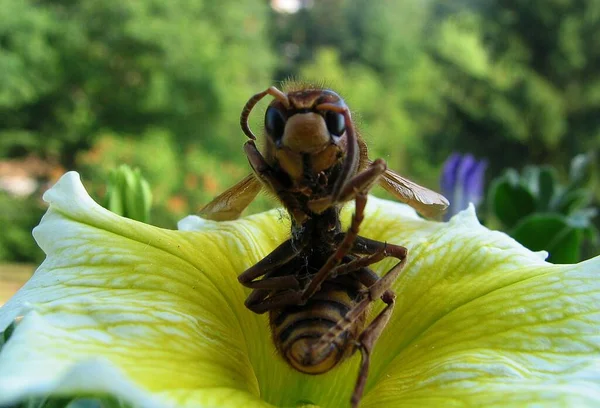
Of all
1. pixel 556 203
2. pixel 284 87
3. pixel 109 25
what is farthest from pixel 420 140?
pixel 284 87

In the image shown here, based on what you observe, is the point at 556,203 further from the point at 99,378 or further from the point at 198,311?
the point at 99,378

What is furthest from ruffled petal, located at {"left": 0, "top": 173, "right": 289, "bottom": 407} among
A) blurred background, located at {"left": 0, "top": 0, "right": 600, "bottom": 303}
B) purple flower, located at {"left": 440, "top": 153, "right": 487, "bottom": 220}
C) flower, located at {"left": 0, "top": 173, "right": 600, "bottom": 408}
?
blurred background, located at {"left": 0, "top": 0, "right": 600, "bottom": 303}

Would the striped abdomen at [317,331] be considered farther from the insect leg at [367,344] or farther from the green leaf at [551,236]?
the green leaf at [551,236]

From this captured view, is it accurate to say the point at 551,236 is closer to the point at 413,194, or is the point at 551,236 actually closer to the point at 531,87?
the point at 413,194

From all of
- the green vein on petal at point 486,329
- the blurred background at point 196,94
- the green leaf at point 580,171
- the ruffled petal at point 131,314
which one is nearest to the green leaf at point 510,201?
the green leaf at point 580,171

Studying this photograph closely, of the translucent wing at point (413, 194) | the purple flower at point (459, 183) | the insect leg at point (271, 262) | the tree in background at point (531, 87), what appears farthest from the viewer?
the tree in background at point (531, 87)

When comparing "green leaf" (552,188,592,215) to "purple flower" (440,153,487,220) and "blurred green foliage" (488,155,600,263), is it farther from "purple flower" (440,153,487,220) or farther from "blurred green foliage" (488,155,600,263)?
"purple flower" (440,153,487,220)

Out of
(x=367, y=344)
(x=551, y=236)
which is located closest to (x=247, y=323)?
(x=367, y=344)
